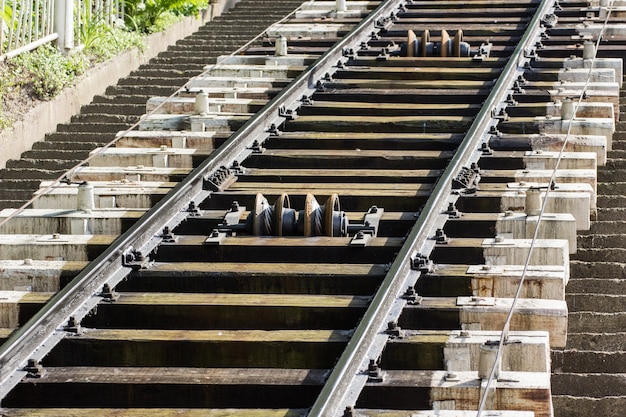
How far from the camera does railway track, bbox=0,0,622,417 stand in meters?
6.82

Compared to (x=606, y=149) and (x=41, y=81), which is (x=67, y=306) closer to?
(x=606, y=149)

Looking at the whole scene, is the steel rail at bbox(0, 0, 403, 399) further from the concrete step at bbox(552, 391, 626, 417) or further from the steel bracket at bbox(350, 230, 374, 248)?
the concrete step at bbox(552, 391, 626, 417)

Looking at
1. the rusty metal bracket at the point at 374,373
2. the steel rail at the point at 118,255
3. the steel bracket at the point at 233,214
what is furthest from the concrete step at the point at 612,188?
the rusty metal bracket at the point at 374,373

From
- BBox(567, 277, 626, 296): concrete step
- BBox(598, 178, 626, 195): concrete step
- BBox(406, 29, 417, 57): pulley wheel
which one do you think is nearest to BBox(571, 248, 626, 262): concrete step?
BBox(567, 277, 626, 296): concrete step

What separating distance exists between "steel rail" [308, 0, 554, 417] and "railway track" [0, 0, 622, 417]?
0.02 m

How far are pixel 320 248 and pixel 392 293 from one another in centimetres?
107

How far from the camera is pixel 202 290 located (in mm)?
8141

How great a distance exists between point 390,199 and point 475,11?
303 inches

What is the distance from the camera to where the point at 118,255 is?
816cm

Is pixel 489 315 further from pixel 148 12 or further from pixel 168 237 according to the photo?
pixel 148 12

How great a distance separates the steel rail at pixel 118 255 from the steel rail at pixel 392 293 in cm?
144

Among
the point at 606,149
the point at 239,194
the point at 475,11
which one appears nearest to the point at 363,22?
the point at 475,11

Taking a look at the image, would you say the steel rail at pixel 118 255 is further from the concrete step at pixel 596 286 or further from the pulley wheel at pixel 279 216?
the concrete step at pixel 596 286

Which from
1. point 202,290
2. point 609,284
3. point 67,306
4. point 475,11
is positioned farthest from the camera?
point 475,11
